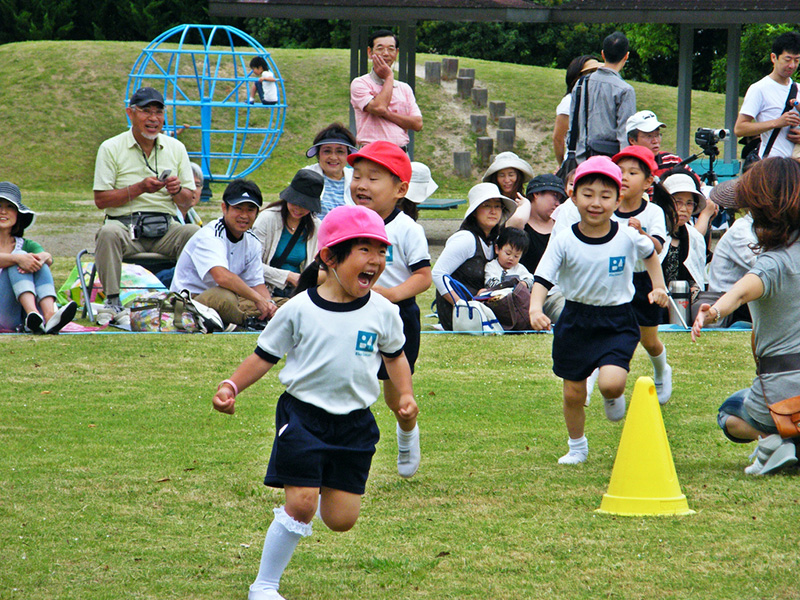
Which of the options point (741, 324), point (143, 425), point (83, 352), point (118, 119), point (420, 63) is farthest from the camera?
point (420, 63)

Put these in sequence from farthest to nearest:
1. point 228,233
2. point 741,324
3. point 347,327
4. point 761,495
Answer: point 741,324
point 228,233
point 761,495
point 347,327

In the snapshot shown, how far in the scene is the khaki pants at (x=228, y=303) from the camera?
28.8ft

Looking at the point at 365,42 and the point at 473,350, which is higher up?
the point at 365,42

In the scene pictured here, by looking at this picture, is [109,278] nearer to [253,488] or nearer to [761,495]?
[253,488]

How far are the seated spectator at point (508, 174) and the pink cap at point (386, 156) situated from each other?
4.72 meters

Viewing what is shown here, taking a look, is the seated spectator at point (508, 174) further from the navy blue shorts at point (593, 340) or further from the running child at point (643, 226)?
the navy blue shorts at point (593, 340)

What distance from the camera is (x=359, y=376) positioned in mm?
3703

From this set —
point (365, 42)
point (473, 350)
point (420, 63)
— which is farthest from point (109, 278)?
point (420, 63)

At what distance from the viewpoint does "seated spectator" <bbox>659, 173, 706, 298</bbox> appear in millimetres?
9109

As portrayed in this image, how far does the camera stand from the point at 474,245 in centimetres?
907

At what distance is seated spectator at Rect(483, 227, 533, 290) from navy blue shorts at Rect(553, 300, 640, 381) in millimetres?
3506

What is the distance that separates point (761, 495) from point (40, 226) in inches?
519

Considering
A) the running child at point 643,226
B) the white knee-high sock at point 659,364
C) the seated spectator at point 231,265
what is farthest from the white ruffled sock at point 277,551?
the seated spectator at point 231,265

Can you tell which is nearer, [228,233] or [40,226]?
[228,233]
